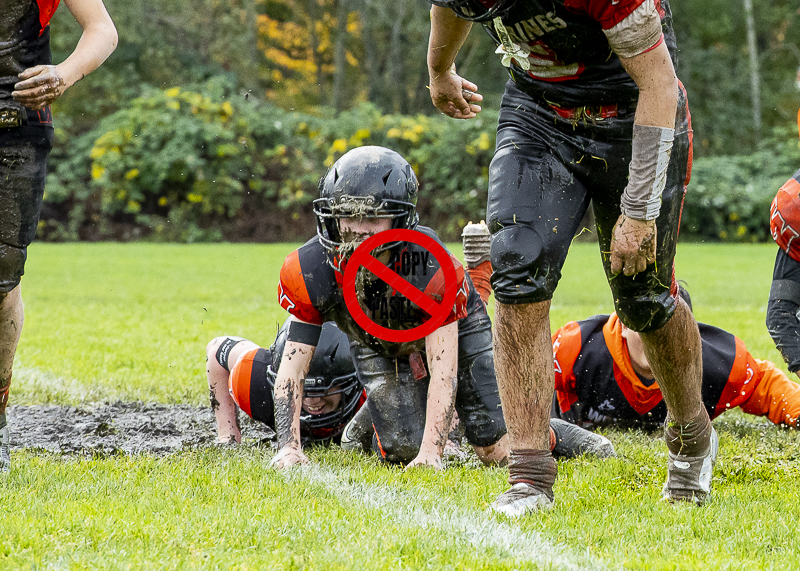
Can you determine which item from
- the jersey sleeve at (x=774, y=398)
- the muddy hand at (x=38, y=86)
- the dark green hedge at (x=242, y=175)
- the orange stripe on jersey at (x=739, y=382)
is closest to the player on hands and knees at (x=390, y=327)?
the muddy hand at (x=38, y=86)

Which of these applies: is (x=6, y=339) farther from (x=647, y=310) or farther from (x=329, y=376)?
(x=647, y=310)

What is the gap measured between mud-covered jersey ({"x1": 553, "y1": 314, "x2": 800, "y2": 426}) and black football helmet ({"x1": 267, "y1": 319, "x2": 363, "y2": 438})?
1.17 metres

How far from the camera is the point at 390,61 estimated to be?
27641mm

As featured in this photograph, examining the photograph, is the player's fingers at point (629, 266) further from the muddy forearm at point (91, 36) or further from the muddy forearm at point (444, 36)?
the muddy forearm at point (91, 36)

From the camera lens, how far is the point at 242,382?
4355 mm

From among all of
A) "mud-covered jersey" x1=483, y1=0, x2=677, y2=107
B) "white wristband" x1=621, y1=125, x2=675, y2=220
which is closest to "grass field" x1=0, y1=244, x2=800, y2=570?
"white wristband" x1=621, y1=125, x2=675, y2=220

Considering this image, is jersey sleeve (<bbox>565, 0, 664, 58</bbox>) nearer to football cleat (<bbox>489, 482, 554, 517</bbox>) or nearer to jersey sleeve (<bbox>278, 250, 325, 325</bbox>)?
football cleat (<bbox>489, 482, 554, 517</bbox>)

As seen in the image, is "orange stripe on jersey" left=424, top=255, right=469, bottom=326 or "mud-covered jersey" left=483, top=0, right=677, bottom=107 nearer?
"mud-covered jersey" left=483, top=0, right=677, bottom=107

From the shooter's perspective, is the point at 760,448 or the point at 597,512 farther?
the point at 760,448

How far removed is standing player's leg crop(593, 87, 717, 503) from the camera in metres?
2.96

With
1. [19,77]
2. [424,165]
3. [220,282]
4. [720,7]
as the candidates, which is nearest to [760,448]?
[19,77]

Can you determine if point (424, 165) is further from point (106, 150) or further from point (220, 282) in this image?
point (220, 282)

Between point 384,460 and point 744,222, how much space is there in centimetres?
1946

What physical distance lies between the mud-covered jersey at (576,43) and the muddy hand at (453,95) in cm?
40
